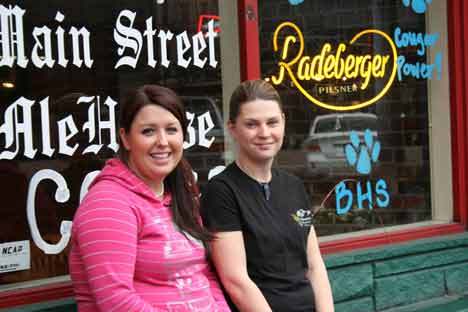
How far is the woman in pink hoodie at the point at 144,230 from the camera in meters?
2.25

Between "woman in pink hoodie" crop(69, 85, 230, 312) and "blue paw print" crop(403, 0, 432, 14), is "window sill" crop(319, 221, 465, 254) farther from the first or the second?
"woman in pink hoodie" crop(69, 85, 230, 312)

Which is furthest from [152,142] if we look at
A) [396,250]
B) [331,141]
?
[396,250]

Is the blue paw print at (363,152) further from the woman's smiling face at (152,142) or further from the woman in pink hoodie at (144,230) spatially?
the woman's smiling face at (152,142)

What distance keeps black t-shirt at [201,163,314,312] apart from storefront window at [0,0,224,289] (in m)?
1.17

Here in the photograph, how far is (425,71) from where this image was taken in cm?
534

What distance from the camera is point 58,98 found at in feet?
12.1

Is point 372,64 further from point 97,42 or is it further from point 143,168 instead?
point 143,168

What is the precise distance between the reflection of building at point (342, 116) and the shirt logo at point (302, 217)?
1.35 m

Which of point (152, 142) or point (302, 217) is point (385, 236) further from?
point (152, 142)

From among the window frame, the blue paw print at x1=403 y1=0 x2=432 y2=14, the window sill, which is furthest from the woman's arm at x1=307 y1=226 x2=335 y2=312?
the blue paw print at x1=403 y1=0 x2=432 y2=14

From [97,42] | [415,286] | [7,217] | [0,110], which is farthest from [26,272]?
[415,286]

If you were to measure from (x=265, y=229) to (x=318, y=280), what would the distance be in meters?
0.39

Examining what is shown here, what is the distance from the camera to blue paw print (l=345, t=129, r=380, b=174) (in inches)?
199

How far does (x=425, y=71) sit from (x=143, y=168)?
335 cm
